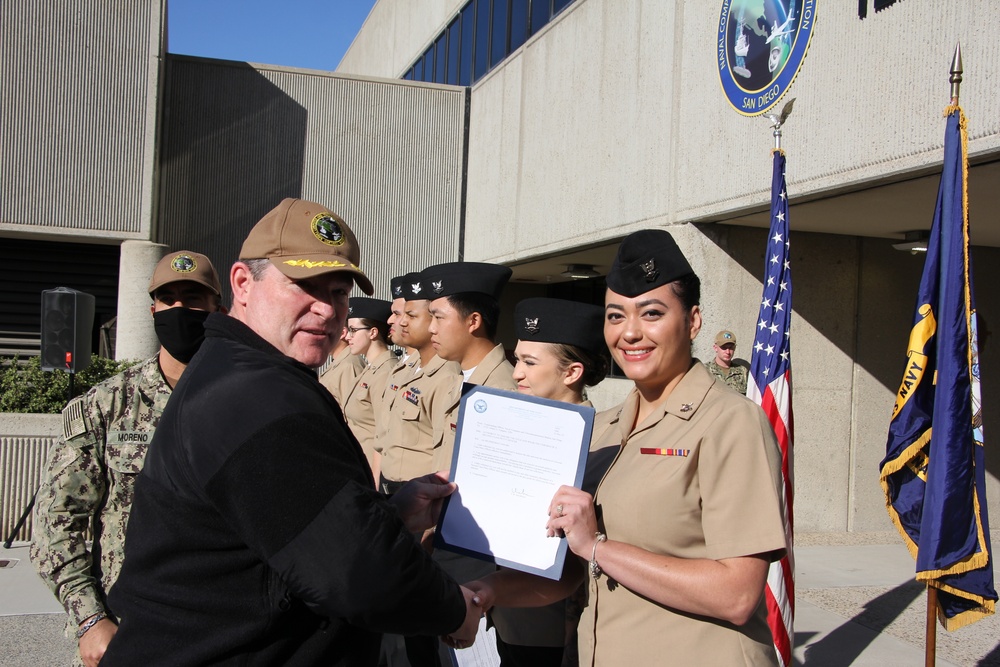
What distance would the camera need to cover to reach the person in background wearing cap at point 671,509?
190 centimetres

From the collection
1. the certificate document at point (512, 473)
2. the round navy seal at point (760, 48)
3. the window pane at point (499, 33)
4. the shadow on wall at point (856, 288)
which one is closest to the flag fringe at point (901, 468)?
the certificate document at point (512, 473)

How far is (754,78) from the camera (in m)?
6.55

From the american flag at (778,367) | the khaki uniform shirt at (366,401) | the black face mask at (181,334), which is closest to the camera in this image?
the black face mask at (181,334)

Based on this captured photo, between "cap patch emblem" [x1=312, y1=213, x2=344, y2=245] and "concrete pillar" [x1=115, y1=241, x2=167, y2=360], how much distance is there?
10.5m

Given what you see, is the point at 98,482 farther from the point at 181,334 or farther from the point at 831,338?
the point at 831,338

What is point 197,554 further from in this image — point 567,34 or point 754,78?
point 567,34

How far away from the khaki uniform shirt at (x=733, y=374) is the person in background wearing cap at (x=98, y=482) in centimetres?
511

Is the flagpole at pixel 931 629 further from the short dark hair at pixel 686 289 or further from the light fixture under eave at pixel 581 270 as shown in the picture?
the light fixture under eave at pixel 581 270

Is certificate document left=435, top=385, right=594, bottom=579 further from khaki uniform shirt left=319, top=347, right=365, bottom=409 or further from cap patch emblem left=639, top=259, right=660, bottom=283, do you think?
khaki uniform shirt left=319, top=347, right=365, bottom=409

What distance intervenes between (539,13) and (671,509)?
10728 millimetres

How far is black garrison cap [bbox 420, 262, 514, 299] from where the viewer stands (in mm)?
4254

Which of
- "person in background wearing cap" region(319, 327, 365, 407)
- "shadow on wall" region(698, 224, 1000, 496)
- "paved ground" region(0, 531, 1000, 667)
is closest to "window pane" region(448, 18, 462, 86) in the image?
"person in background wearing cap" region(319, 327, 365, 407)

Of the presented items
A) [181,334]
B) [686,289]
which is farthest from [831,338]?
[181,334]

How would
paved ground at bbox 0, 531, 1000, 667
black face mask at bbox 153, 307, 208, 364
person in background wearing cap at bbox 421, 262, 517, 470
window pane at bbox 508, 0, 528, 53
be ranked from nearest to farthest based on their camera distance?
black face mask at bbox 153, 307, 208, 364 → person in background wearing cap at bbox 421, 262, 517, 470 → paved ground at bbox 0, 531, 1000, 667 → window pane at bbox 508, 0, 528, 53
